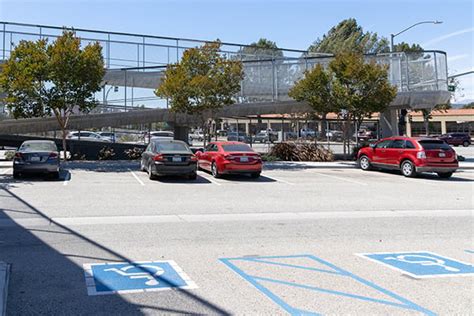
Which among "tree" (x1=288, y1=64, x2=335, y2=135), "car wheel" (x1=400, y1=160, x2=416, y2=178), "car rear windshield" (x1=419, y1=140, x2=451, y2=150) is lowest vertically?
"car wheel" (x1=400, y1=160, x2=416, y2=178)

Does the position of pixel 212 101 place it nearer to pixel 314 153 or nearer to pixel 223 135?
pixel 314 153

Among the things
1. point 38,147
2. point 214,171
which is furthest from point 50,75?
point 214,171

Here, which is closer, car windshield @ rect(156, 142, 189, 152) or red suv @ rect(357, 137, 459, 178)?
car windshield @ rect(156, 142, 189, 152)

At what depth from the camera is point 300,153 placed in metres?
26.6

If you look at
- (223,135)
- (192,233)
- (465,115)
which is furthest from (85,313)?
(465,115)

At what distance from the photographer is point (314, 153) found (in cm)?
2677

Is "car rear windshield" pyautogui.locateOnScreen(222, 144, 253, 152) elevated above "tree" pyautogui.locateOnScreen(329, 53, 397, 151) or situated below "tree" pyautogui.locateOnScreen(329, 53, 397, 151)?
below

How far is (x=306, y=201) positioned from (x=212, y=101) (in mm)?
12186

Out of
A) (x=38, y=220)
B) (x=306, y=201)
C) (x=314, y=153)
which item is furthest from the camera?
(x=314, y=153)

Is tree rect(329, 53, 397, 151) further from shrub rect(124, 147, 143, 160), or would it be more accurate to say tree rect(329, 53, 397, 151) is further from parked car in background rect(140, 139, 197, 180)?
shrub rect(124, 147, 143, 160)

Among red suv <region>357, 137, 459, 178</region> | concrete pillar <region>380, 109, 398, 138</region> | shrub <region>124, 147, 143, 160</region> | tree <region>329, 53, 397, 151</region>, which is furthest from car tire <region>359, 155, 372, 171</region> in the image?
shrub <region>124, 147, 143, 160</region>

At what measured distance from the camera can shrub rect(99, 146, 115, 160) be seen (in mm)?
25453

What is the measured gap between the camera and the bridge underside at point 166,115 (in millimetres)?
24750

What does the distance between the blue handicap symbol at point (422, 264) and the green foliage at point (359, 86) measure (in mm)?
17847
